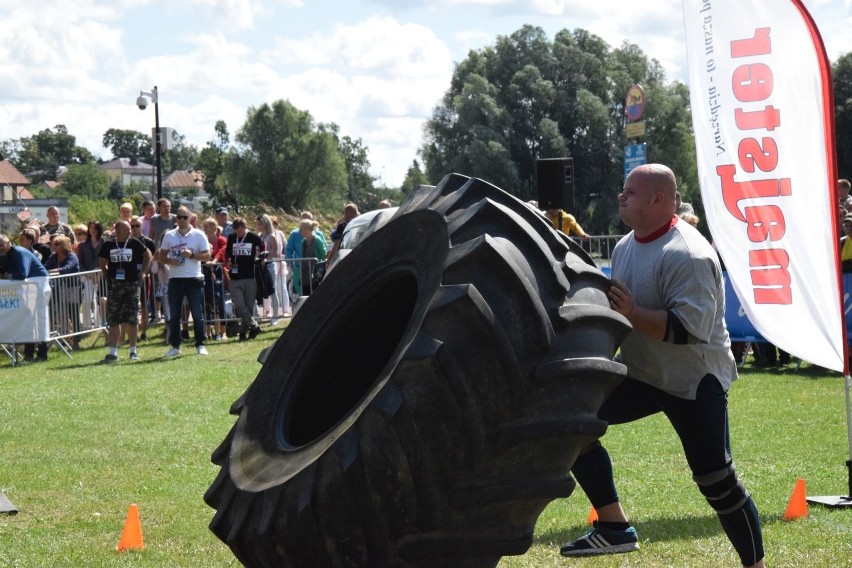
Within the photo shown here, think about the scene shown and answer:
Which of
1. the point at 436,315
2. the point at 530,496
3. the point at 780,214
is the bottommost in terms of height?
the point at 530,496

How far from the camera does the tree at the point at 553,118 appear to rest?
63.2 metres

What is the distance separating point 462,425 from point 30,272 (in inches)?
573

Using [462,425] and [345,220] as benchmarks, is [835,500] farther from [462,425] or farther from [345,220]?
[345,220]

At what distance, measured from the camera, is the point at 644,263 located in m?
5.09

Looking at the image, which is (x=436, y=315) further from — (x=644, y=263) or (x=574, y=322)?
(x=644, y=263)

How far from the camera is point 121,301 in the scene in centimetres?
1633

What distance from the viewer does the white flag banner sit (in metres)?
6.88

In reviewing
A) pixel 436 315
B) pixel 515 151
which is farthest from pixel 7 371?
pixel 515 151

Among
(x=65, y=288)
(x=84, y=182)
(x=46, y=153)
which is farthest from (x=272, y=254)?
(x=46, y=153)

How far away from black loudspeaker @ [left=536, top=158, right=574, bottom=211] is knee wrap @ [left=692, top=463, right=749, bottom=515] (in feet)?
40.6

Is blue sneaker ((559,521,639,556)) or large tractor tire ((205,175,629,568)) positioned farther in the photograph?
blue sneaker ((559,521,639,556))

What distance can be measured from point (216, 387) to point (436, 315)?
985 centimetres

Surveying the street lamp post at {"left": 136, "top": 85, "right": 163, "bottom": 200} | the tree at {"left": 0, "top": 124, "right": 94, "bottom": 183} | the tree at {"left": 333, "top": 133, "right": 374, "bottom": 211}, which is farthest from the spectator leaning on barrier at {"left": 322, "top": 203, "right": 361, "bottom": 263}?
the tree at {"left": 0, "top": 124, "right": 94, "bottom": 183}

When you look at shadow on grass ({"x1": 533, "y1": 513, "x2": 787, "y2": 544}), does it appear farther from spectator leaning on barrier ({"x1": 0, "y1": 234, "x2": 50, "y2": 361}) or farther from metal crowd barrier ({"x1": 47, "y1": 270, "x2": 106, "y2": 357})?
metal crowd barrier ({"x1": 47, "y1": 270, "x2": 106, "y2": 357})
